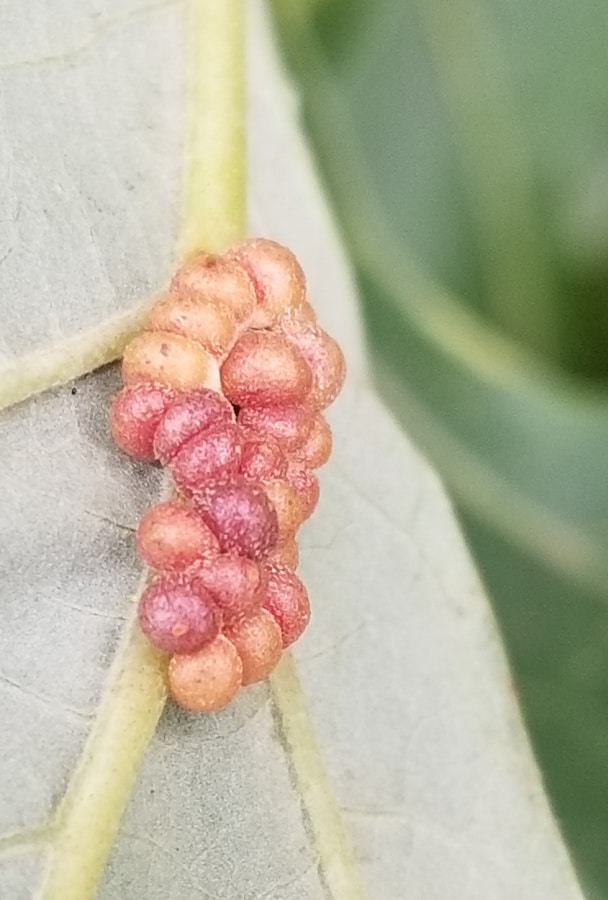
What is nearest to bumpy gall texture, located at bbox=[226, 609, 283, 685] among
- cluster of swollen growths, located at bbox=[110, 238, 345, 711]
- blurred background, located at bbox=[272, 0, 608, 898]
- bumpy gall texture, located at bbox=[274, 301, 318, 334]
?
cluster of swollen growths, located at bbox=[110, 238, 345, 711]

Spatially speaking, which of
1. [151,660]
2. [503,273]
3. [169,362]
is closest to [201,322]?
[169,362]

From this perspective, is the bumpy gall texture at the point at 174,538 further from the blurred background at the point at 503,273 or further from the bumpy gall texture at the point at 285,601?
the blurred background at the point at 503,273

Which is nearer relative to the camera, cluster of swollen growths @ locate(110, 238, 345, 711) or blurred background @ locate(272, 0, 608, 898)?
cluster of swollen growths @ locate(110, 238, 345, 711)

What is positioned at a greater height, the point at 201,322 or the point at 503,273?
the point at 201,322

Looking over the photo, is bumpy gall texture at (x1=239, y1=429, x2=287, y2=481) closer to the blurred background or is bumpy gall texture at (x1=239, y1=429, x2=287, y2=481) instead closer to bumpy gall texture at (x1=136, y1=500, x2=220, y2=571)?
bumpy gall texture at (x1=136, y1=500, x2=220, y2=571)

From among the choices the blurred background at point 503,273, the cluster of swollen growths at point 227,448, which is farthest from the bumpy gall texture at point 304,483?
the blurred background at point 503,273

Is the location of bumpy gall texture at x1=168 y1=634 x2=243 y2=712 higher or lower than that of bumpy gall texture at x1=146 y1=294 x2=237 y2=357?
lower

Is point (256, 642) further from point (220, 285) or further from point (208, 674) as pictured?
point (220, 285)
